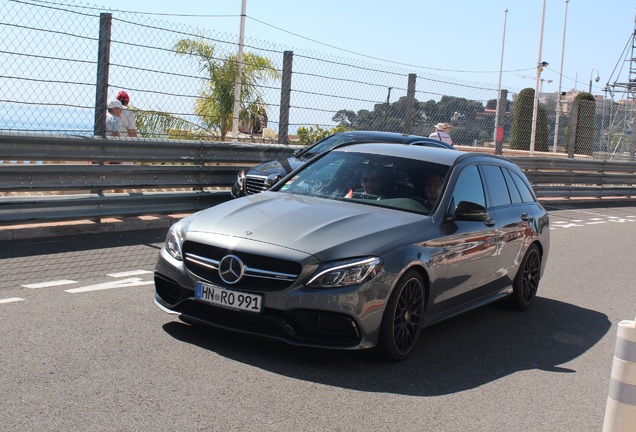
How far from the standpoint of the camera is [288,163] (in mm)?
13359

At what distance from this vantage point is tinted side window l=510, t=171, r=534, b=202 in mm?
8938

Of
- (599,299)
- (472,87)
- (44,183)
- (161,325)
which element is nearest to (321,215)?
(161,325)

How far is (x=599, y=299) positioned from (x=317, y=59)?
6544 mm

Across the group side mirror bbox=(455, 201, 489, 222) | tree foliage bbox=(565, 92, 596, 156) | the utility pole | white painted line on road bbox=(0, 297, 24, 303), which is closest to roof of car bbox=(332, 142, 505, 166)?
side mirror bbox=(455, 201, 489, 222)

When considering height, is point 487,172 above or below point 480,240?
above

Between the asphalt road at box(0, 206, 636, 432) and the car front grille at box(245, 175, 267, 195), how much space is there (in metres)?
4.15

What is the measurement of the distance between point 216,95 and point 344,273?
26.6 ft

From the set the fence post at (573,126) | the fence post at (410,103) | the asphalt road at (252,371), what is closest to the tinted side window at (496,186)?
the asphalt road at (252,371)

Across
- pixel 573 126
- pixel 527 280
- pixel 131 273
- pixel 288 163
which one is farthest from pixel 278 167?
pixel 573 126

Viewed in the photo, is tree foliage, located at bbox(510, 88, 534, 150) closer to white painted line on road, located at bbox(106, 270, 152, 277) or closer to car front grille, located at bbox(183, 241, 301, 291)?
white painted line on road, located at bbox(106, 270, 152, 277)

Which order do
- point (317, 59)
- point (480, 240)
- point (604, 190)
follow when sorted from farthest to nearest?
point (604, 190)
point (317, 59)
point (480, 240)

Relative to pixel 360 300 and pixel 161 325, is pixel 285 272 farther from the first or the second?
pixel 161 325

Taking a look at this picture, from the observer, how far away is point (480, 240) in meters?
7.47

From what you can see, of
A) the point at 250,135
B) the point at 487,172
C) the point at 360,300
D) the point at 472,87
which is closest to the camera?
the point at 360,300
